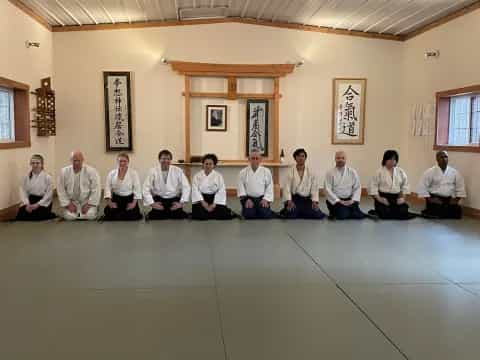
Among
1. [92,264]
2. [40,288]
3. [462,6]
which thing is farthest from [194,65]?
[40,288]

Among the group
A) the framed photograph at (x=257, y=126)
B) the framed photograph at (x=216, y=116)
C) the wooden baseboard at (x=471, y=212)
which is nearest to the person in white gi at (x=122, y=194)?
the framed photograph at (x=216, y=116)

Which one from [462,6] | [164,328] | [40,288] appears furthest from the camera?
[462,6]

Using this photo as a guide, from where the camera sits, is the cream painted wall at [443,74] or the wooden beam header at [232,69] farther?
the wooden beam header at [232,69]

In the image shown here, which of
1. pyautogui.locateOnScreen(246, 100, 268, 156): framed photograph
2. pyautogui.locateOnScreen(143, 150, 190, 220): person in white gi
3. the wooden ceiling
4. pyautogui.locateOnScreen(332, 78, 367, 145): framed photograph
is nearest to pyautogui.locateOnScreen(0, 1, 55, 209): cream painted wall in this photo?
the wooden ceiling

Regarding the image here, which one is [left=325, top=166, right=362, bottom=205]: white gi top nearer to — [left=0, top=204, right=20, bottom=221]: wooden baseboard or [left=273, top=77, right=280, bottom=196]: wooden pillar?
[left=273, top=77, right=280, bottom=196]: wooden pillar

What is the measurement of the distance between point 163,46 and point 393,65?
404 cm

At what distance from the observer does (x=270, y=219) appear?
20.9 ft

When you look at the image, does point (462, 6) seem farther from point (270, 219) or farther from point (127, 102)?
point (127, 102)

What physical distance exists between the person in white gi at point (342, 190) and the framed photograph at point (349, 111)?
8.12 feet

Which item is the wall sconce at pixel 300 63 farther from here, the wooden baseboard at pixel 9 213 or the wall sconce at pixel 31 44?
the wooden baseboard at pixel 9 213

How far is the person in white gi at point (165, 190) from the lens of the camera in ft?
20.7

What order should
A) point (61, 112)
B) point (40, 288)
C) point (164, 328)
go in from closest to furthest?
point (164, 328) → point (40, 288) → point (61, 112)

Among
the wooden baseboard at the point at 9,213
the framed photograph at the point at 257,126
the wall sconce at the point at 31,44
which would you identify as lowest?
the wooden baseboard at the point at 9,213

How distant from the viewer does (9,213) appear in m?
6.36
